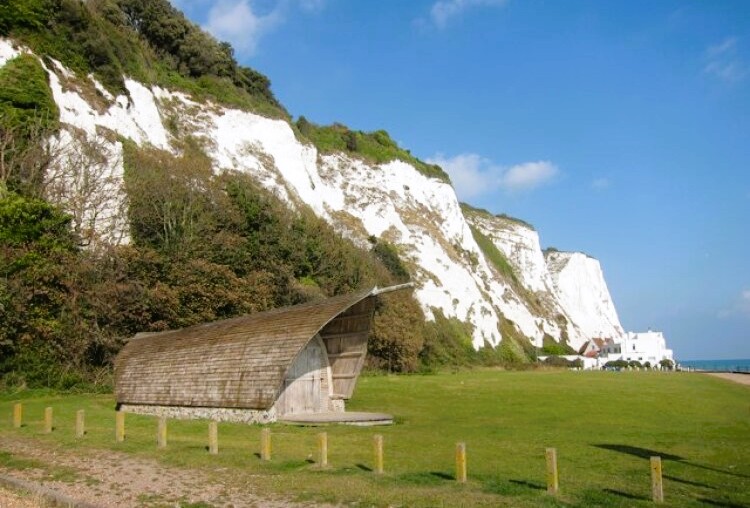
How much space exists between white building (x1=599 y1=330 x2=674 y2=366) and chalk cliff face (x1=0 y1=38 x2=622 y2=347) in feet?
30.2

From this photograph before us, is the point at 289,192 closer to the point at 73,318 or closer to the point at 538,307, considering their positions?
the point at 73,318

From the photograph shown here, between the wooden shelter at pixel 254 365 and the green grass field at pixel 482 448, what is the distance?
4.16 ft

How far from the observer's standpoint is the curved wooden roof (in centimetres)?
2270

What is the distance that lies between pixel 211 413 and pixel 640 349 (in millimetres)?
133276

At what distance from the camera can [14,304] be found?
2986cm

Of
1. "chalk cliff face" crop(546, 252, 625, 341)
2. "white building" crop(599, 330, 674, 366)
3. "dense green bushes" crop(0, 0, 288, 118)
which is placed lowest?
"white building" crop(599, 330, 674, 366)

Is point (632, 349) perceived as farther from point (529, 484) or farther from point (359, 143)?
point (529, 484)

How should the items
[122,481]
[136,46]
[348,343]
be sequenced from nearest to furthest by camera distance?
[122,481] → [348,343] → [136,46]

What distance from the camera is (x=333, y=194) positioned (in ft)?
249

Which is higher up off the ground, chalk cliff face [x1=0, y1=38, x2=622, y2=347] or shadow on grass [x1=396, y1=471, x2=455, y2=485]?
chalk cliff face [x1=0, y1=38, x2=622, y2=347]

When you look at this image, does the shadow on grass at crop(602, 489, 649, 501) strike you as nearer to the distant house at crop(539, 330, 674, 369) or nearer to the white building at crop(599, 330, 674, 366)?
the distant house at crop(539, 330, 674, 369)

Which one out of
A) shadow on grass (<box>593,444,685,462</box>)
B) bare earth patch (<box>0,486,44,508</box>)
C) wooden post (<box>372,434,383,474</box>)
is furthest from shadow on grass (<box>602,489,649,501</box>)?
bare earth patch (<box>0,486,44,508</box>)

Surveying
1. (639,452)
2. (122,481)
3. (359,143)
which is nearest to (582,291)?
(359,143)

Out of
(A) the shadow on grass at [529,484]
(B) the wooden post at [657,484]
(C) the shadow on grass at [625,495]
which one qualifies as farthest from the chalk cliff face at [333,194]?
(B) the wooden post at [657,484]
